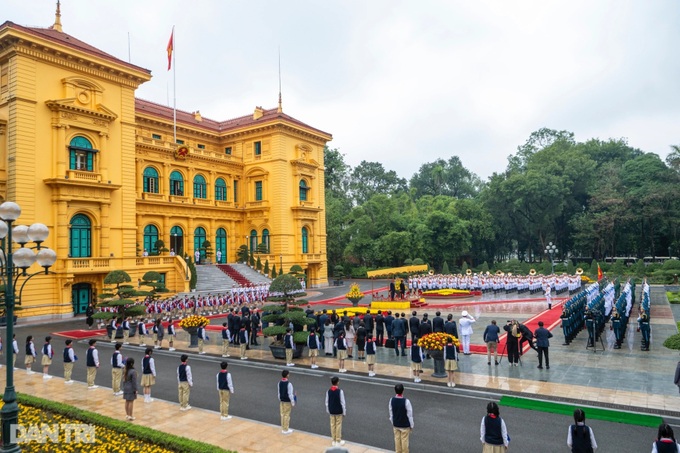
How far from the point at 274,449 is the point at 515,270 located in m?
50.2

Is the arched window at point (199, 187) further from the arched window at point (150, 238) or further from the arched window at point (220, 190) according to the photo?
the arched window at point (150, 238)

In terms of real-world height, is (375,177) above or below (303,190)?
above

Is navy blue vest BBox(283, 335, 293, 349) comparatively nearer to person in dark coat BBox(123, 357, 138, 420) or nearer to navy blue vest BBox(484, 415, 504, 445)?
person in dark coat BBox(123, 357, 138, 420)

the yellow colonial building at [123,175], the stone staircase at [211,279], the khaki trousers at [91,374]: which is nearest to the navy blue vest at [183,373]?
the khaki trousers at [91,374]

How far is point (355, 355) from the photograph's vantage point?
1777 centimetres

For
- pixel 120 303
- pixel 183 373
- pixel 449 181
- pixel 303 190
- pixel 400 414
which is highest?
pixel 449 181

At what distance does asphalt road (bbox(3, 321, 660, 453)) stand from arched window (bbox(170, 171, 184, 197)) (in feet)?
92.1

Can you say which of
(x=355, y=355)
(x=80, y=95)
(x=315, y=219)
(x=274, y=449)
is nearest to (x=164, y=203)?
(x=80, y=95)

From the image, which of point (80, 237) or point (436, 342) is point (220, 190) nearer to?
point (80, 237)

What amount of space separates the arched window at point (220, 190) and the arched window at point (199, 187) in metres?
1.62

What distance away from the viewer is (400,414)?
8.52 metres

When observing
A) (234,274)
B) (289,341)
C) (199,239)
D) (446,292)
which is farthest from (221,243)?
(289,341)

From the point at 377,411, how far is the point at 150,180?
3584 centimetres

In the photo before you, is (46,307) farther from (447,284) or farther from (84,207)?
(447,284)
